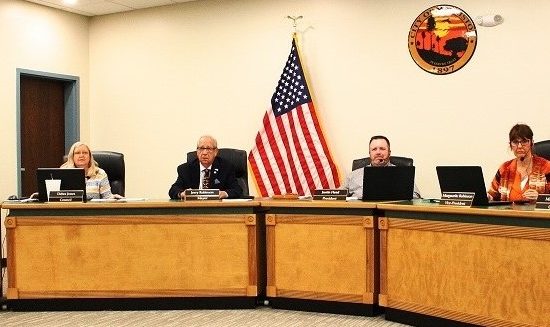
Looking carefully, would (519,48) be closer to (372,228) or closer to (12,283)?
(372,228)

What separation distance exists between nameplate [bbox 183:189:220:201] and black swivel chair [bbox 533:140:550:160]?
215 centimetres

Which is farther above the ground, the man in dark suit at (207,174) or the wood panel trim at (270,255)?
the man in dark suit at (207,174)

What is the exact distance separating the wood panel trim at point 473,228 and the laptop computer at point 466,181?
8.0 inches

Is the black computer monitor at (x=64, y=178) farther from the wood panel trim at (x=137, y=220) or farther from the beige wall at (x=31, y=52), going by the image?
the beige wall at (x=31, y=52)

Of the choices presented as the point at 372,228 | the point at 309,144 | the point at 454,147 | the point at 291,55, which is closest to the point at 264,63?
the point at 291,55

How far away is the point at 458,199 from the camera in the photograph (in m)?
3.72

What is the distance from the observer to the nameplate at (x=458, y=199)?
3.67 meters

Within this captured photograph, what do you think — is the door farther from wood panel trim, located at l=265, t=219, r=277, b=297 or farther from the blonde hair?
wood panel trim, located at l=265, t=219, r=277, b=297

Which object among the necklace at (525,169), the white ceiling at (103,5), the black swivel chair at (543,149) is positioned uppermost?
the white ceiling at (103,5)

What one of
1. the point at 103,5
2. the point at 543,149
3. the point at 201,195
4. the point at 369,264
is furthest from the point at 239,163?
the point at 103,5

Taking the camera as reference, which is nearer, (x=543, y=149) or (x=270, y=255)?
(x=543, y=149)

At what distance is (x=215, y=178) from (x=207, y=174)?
74 millimetres

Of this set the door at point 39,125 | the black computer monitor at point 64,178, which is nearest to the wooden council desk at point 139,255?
the black computer monitor at point 64,178

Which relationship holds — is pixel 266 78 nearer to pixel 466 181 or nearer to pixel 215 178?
pixel 215 178
